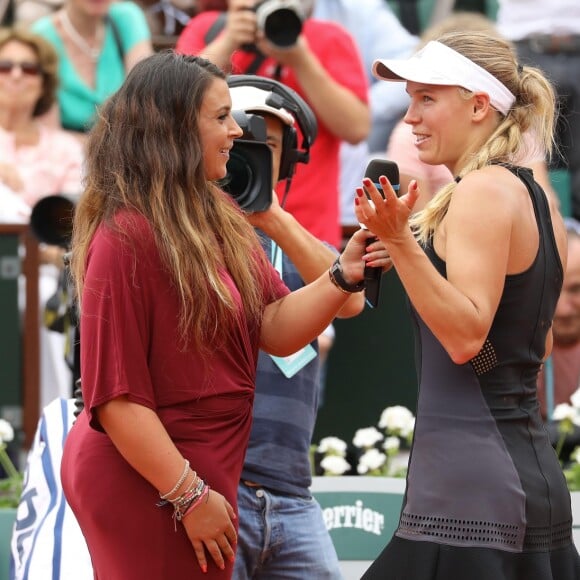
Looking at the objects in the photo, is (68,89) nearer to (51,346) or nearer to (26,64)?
(26,64)

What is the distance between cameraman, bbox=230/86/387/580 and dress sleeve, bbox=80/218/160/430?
0.63 metres

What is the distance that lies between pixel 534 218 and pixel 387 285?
2.53 meters

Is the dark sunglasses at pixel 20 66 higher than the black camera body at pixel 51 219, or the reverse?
the dark sunglasses at pixel 20 66

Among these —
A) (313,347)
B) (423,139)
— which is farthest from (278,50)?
(423,139)

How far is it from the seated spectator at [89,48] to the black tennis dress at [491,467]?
3.90m

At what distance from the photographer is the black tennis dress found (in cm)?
252

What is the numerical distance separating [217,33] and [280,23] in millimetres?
420

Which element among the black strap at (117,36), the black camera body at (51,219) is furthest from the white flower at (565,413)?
the black strap at (117,36)

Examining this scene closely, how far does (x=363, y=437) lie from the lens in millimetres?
4590

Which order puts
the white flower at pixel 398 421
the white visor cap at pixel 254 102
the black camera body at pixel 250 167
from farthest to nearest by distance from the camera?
the white flower at pixel 398 421 → the white visor cap at pixel 254 102 → the black camera body at pixel 250 167

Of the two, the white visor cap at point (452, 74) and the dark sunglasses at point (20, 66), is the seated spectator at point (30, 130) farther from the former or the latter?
the white visor cap at point (452, 74)

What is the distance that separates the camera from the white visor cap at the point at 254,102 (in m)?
3.22

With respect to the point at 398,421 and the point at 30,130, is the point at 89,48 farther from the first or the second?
the point at 398,421

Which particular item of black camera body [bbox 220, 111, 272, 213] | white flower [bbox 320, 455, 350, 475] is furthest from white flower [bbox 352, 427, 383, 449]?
black camera body [bbox 220, 111, 272, 213]
